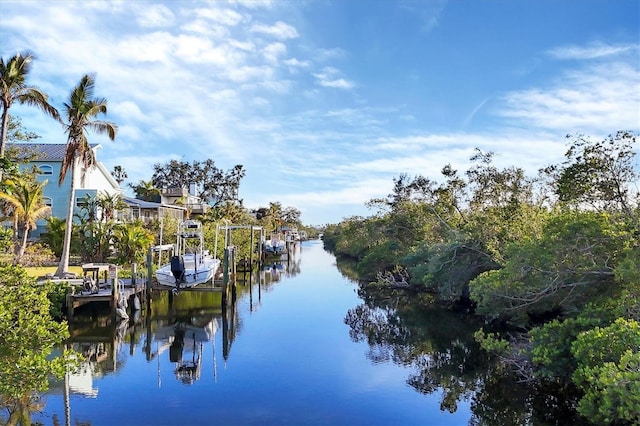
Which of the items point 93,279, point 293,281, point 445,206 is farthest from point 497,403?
point 293,281

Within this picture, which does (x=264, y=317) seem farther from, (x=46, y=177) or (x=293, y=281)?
(x=46, y=177)

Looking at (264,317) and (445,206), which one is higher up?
(445,206)

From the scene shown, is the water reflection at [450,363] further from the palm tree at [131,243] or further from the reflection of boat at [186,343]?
the palm tree at [131,243]

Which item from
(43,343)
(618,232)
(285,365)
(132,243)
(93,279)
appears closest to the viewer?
(43,343)

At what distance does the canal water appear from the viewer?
11.6 meters

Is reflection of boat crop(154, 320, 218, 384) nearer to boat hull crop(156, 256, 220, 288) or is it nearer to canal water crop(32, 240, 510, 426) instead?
canal water crop(32, 240, 510, 426)

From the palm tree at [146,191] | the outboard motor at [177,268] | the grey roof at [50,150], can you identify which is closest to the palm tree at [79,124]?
the outboard motor at [177,268]

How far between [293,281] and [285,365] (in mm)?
23758

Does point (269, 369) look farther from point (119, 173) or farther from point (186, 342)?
point (119, 173)

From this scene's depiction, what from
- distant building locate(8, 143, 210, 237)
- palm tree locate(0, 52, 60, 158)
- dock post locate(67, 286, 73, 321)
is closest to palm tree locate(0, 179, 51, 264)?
distant building locate(8, 143, 210, 237)

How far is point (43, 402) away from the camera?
1173cm

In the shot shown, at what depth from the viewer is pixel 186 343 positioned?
18.4m

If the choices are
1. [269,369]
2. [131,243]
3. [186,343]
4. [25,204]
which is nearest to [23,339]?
[269,369]

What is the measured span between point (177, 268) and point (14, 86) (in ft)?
32.3
